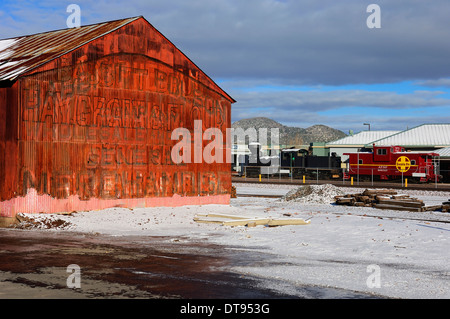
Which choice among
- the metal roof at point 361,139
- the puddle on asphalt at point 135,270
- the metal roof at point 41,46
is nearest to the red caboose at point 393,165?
the metal roof at point 361,139

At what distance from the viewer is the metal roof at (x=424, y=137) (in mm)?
77625

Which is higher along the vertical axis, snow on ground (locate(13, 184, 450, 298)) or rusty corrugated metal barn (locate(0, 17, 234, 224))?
rusty corrugated metal barn (locate(0, 17, 234, 224))

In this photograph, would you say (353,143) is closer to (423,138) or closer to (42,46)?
(423,138)

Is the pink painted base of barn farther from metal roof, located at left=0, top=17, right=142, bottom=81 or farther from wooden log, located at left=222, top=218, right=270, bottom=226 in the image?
wooden log, located at left=222, top=218, right=270, bottom=226

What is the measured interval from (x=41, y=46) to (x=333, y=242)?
17.1 metres

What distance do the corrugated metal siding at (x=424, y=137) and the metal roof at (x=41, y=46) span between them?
60.9 meters

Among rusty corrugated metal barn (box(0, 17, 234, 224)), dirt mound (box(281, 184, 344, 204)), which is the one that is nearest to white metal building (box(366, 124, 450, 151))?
dirt mound (box(281, 184, 344, 204))

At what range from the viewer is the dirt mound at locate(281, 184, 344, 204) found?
34.9 meters

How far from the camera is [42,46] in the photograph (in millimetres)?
26297

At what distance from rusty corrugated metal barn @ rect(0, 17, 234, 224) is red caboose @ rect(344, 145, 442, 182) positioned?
33.3m

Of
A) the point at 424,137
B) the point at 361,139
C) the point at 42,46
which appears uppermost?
the point at 42,46

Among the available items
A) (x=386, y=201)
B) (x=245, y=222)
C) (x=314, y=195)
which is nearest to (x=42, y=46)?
(x=245, y=222)
